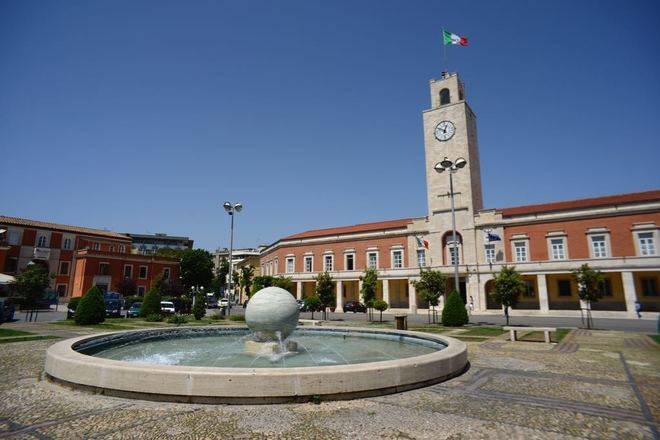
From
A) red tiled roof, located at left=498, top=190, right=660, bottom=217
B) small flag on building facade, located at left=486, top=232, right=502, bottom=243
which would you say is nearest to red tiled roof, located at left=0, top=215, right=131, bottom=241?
small flag on building facade, located at left=486, top=232, right=502, bottom=243

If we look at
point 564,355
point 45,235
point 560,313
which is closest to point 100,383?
point 564,355

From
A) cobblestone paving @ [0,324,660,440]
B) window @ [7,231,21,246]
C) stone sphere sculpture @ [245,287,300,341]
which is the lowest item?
cobblestone paving @ [0,324,660,440]

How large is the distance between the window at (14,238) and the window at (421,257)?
4984cm

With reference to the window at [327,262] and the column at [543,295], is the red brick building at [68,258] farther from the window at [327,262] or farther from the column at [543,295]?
the column at [543,295]

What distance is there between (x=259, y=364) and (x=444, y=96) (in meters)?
43.6

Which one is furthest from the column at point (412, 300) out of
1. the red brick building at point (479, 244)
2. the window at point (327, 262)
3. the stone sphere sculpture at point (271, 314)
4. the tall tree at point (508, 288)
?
the stone sphere sculpture at point (271, 314)

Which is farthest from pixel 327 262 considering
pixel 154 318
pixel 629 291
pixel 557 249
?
pixel 629 291

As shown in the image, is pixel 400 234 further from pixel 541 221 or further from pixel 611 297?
pixel 611 297

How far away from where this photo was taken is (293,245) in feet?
176

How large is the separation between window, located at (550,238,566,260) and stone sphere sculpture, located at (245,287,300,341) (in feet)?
109

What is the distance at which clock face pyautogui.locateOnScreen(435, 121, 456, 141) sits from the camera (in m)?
42.6

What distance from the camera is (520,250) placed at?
3666cm

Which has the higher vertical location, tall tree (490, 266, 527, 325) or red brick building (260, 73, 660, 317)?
red brick building (260, 73, 660, 317)

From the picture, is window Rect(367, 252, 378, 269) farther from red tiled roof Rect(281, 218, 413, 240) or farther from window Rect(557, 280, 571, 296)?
window Rect(557, 280, 571, 296)
